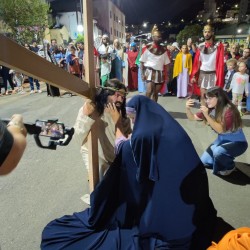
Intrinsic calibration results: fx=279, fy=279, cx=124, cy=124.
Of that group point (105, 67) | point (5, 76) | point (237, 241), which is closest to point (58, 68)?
point (237, 241)

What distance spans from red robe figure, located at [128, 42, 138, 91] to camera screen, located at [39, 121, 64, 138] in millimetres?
8258

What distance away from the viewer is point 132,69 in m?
9.57

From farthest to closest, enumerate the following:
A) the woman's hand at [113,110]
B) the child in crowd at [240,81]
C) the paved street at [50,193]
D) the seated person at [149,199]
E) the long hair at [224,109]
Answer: the child in crowd at [240,81] < the long hair at [224,109] < the paved street at [50,193] < the woman's hand at [113,110] < the seated person at [149,199]

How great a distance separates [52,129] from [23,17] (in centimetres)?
1260

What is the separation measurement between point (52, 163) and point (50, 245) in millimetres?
1864

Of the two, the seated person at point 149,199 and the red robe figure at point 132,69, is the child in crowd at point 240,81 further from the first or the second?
the seated person at point 149,199

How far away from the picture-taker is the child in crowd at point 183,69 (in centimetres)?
793

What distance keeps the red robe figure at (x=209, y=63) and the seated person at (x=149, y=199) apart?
363 cm

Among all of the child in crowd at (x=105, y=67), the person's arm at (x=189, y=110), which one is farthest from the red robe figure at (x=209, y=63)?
the child in crowd at (x=105, y=67)

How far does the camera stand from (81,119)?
2.30 meters

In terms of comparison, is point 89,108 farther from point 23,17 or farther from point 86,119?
point 23,17

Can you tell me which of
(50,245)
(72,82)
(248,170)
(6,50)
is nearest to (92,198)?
(50,245)

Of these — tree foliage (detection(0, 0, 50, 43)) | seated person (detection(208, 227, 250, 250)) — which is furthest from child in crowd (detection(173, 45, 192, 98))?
tree foliage (detection(0, 0, 50, 43))

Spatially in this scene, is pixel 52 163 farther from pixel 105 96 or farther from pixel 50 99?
pixel 50 99
